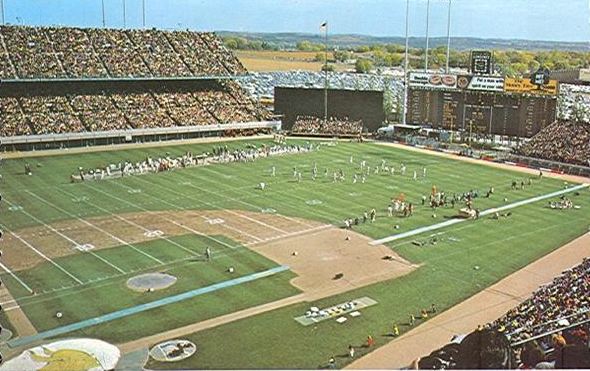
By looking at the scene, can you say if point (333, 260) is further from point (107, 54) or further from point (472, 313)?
point (107, 54)

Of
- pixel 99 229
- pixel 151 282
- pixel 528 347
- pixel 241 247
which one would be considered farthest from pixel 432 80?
pixel 528 347

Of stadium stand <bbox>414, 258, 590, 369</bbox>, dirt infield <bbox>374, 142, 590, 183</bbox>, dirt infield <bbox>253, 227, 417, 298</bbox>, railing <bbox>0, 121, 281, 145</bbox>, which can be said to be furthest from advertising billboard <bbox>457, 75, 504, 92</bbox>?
stadium stand <bbox>414, 258, 590, 369</bbox>

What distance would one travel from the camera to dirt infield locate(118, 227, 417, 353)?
21.1 metres

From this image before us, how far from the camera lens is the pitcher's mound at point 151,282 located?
23.2 metres

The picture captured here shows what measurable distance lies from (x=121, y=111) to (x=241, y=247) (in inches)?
→ 1281

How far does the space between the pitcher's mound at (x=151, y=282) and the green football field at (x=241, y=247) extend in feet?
1.32

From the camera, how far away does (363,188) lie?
130 feet

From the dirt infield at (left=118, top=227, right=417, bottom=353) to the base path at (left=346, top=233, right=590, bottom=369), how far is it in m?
3.50

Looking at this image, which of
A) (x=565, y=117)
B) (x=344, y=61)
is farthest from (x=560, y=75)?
(x=344, y=61)

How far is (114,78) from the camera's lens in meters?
57.9

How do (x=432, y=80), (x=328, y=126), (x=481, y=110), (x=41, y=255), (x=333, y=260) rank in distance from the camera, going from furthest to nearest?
1. (x=328, y=126)
2. (x=432, y=80)
3. (x=481, y=110)
4. (x=333, y=260)
5. (x=41, y=255)

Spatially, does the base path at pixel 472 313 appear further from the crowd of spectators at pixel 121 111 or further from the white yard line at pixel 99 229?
the crowd of spectators at pixel 121 111

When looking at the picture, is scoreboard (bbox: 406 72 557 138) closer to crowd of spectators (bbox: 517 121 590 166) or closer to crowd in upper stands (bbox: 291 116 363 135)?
crowd of spectators (bbox: 517 121 590 166)

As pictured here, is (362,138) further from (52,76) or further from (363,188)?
(52,76)
